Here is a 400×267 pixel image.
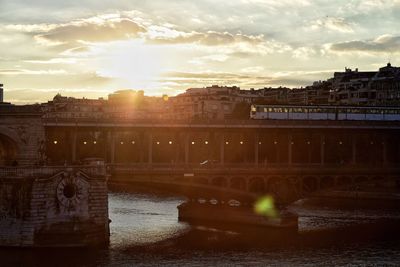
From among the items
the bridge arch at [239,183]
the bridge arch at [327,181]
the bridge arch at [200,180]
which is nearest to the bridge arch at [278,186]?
the bridge arch at [239,183]

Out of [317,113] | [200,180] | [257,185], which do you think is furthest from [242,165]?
[317,113]

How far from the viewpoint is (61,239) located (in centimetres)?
6344

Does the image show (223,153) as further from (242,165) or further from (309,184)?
(309,184)

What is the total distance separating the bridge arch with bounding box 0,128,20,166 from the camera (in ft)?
238

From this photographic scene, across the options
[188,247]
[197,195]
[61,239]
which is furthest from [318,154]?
[61,239]

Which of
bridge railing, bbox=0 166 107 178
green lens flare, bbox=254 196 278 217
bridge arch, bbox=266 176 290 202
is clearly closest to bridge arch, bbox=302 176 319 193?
bridge arch, bbox=266 176 290 202

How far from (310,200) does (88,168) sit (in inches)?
2188

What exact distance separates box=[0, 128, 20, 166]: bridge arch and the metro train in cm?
4602

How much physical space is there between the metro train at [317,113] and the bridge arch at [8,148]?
46022mm

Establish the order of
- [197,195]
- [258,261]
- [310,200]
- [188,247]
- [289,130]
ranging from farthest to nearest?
[310,200], [289,130], [197,195], [188,247], [258,261]

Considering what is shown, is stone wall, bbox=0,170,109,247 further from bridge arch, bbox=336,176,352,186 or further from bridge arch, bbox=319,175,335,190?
bridge arch, bbox=336,176,352,186

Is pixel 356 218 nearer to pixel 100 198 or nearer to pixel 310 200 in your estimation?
pixel 310 200

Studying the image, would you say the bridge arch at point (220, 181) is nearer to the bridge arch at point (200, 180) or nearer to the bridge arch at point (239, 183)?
the bridge arch at point (200, 180)

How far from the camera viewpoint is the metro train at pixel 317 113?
116250mm
